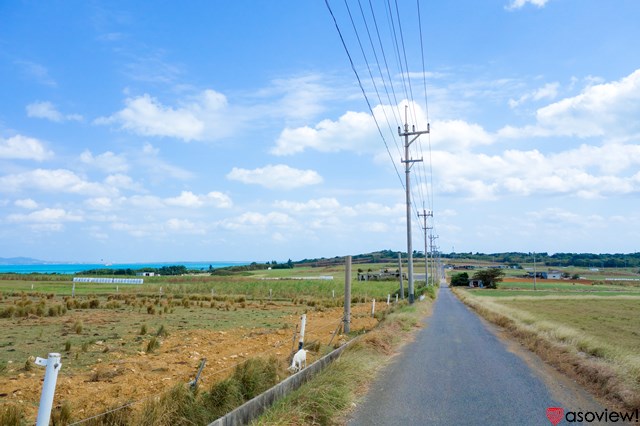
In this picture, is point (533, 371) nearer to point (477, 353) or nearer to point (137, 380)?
point (477, 353)

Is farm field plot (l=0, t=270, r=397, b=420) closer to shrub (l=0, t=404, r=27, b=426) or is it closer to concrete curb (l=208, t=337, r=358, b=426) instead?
shrub (l=0, t=404, r=27, b=426)

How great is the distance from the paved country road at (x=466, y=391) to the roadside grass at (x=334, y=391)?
31cm

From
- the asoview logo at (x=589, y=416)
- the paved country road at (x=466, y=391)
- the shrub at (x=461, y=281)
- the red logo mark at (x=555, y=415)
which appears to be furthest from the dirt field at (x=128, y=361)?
the shrub at (x=461, y=281)

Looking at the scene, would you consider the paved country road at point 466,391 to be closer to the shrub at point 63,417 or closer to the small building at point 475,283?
the shrub at point 63,417

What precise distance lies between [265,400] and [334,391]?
167 cm

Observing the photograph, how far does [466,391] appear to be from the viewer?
1045 cm

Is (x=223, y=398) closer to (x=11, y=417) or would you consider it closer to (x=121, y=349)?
(x=11, y=417)

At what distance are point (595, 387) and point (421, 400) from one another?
4228 mm

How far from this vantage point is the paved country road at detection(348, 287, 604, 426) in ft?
27.7

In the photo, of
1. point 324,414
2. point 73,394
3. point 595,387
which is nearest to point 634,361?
point 595,387

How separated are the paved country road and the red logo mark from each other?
77mm

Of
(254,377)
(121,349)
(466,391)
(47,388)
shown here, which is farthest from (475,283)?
(47,388)

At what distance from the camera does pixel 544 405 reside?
30.5 ft

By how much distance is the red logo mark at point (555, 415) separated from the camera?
8.14 meters
